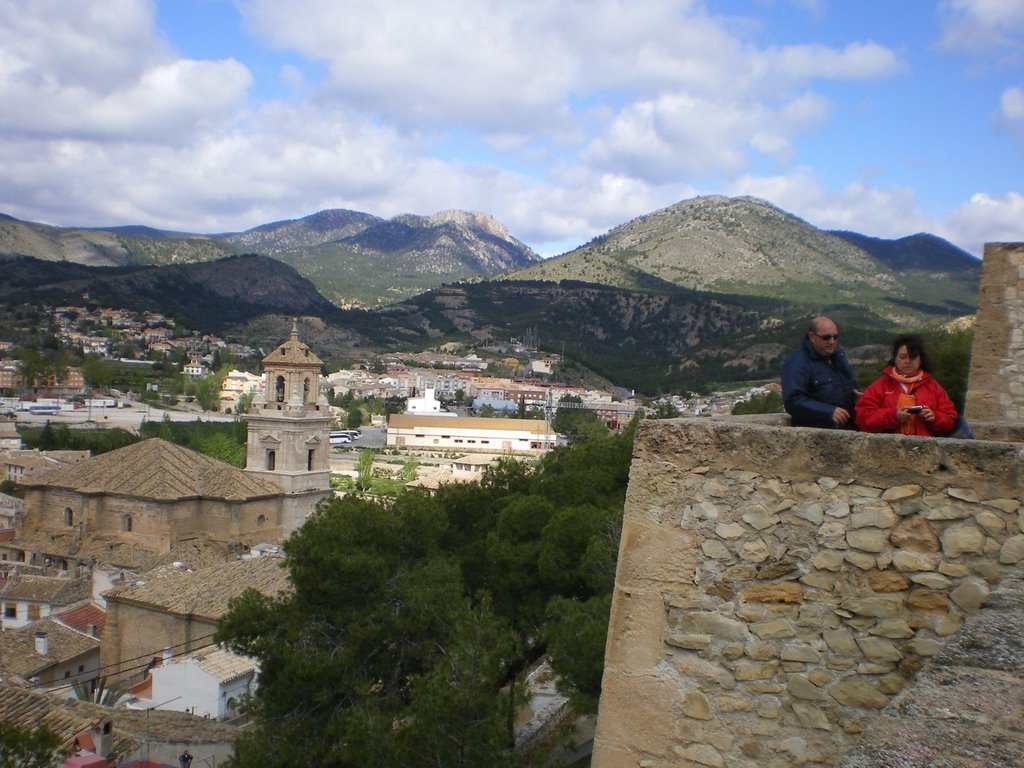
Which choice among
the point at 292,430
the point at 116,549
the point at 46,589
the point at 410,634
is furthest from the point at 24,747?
the point at 292,430

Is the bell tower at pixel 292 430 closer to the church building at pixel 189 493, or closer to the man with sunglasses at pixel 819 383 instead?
the church building at pixel 189 493

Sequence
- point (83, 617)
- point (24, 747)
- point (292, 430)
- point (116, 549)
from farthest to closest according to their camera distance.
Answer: point (292, 430) < point (116, 549) < point (83, 617) < point (24, 747)

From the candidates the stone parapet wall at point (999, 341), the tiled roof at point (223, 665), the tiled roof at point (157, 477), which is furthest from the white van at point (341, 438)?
the stone parapet wall at point (999, 341)

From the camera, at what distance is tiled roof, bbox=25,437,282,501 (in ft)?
86.5

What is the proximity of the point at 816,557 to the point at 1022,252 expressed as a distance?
4638 mm

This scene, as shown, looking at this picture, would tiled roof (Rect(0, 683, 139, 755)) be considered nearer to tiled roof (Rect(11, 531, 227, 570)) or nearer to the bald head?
the bald head

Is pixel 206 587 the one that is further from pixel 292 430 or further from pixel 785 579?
pixel 785 579

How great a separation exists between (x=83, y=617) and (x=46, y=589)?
203 cm

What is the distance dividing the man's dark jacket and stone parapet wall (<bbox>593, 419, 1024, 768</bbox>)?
630 mm

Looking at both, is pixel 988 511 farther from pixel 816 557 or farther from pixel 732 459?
pixel 732 459

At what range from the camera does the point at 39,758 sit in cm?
755

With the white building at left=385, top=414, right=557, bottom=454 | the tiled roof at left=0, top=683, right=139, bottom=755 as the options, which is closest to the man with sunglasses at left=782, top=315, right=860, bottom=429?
the tiled roof at left=0, top=683, right=139, bottom=755

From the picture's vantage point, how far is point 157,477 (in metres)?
26.7

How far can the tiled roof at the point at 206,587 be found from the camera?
17156 mm
